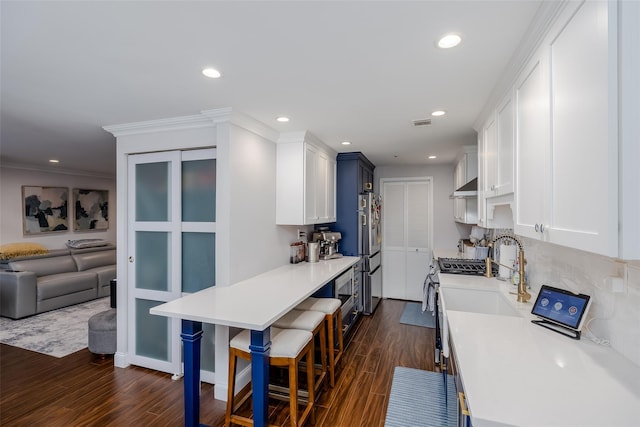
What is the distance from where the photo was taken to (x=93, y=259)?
569 cm

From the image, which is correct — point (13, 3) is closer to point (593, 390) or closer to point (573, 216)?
point (573, 216)

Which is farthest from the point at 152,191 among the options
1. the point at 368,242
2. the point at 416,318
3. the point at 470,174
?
the point at 416,318

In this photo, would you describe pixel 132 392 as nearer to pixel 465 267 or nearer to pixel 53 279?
pixel 465 267

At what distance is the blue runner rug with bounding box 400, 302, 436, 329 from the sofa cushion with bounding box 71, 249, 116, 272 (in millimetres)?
5522

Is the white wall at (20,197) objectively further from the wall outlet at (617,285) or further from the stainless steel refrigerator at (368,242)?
the wall outlet at (617,285)

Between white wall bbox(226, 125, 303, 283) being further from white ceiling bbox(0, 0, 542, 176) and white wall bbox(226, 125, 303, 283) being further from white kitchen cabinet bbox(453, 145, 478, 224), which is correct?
white kitchen cabinet bbox(453, 145, 478, 224)

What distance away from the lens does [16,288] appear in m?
4.35

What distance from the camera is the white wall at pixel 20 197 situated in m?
5.12

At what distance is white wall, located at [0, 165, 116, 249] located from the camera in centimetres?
512

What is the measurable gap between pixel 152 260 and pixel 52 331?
2.33 meters

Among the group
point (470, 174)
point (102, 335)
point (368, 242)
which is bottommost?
point (102, 335)

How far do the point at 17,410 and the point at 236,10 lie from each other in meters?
3.26

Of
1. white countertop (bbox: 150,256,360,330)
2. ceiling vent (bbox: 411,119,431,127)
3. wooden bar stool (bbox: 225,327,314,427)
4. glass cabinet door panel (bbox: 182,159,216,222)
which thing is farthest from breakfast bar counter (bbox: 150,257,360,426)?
ceiling vent (bbox: 411,119,431,127)

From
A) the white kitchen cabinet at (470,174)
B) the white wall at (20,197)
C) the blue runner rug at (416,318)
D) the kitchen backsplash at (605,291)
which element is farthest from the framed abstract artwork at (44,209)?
the kitchen backsplash at (605,291)
